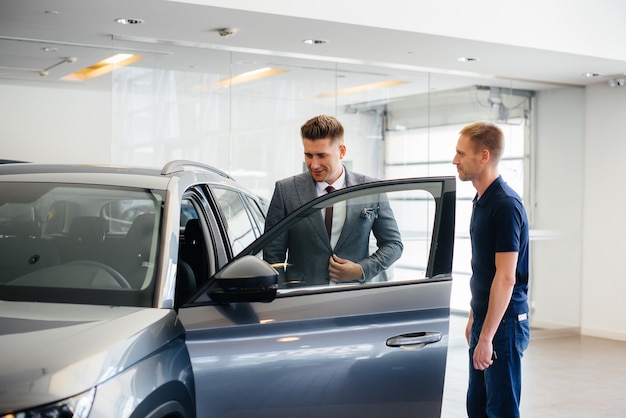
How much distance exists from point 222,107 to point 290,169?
2.77 ft

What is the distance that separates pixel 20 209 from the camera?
2.70m

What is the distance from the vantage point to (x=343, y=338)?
2555 mm

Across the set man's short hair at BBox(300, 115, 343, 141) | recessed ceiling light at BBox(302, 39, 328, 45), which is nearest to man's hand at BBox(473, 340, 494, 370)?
man's short hair at BBox(300, 115, 343, 141)

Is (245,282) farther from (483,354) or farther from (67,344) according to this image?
(483,354)

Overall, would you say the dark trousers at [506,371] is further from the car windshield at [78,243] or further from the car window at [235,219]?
the car windshield at [78,243]

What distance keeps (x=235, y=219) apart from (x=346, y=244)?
113 cm

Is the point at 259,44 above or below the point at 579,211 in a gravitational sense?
above

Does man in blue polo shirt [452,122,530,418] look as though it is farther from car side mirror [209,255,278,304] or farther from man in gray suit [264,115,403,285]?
car side mirror [209,255,278,304]

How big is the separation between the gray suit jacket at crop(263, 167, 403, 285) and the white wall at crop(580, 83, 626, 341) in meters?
6.88

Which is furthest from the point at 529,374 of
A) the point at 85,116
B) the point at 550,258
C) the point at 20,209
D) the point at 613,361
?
the point at 20,209

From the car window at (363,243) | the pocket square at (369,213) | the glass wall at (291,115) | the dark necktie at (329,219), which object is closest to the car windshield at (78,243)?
the car window at (363,243)

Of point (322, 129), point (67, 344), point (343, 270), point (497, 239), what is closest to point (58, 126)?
point (322, 129)

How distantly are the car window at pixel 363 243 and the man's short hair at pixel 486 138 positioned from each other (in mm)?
533

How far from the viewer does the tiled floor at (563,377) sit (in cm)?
569
